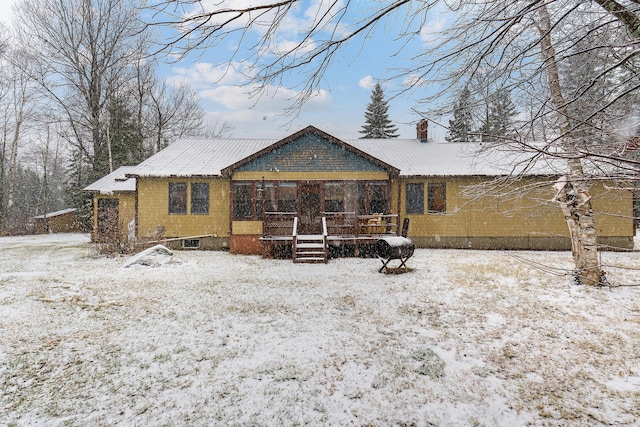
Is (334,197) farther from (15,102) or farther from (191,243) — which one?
(15,102)

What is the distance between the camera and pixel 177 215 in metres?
14.2

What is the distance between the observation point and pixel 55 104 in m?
22.7

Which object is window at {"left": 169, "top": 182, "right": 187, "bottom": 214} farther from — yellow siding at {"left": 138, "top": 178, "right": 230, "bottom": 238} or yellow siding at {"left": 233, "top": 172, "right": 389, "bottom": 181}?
yellow siding at {"left": 233, "top": 172, "right": 389, "bottom": 181}

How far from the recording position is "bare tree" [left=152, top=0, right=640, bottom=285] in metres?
2.48

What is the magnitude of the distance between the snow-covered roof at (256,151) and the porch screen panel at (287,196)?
1892 mm

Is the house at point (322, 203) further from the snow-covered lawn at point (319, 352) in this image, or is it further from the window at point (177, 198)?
the snow-covered lawn at point (319, 352)

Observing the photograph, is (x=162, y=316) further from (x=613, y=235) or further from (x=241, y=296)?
(x=613, y=235)

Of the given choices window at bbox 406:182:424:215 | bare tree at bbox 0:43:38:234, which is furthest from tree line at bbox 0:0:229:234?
window at bbox 406:182:424:215

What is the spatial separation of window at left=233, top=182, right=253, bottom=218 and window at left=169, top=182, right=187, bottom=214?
97.6 inches

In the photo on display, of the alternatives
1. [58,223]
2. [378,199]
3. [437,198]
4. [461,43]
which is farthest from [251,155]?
[58,223]

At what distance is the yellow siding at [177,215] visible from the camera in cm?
1413

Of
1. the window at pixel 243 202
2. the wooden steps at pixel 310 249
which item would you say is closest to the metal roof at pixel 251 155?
the window at pixel 243 202

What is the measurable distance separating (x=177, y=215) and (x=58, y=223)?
15138mm

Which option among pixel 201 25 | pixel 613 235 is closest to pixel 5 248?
pixel 201 25
